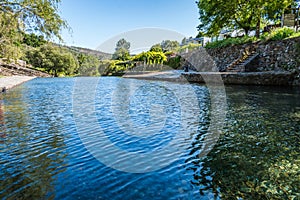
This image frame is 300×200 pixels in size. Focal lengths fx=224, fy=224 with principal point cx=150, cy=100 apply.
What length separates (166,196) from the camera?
120 inches

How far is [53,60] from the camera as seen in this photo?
55.0 m

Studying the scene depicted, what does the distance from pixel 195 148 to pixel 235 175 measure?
133 cm

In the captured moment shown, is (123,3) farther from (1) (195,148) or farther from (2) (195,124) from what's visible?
(1) (195,148)

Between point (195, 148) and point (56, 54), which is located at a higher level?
point (56, 54)

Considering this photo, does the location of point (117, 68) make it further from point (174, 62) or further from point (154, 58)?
point (174, 62)

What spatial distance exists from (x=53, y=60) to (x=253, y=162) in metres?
58.0

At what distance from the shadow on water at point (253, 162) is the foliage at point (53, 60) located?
52997 mm

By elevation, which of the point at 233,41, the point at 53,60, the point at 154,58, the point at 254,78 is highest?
the point at 233,41

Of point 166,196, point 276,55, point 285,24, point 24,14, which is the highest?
point 285,24

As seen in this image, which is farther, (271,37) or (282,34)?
(271,37)

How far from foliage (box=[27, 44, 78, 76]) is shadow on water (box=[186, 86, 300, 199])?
52997 mm

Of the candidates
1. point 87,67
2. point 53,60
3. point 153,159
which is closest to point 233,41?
point 153,159

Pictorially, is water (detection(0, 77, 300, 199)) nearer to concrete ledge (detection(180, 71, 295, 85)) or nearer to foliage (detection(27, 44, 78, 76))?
concrete ledge (detection(180, 71, 295, 85))

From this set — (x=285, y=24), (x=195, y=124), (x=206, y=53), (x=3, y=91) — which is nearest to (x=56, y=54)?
(x=206, y=53)
